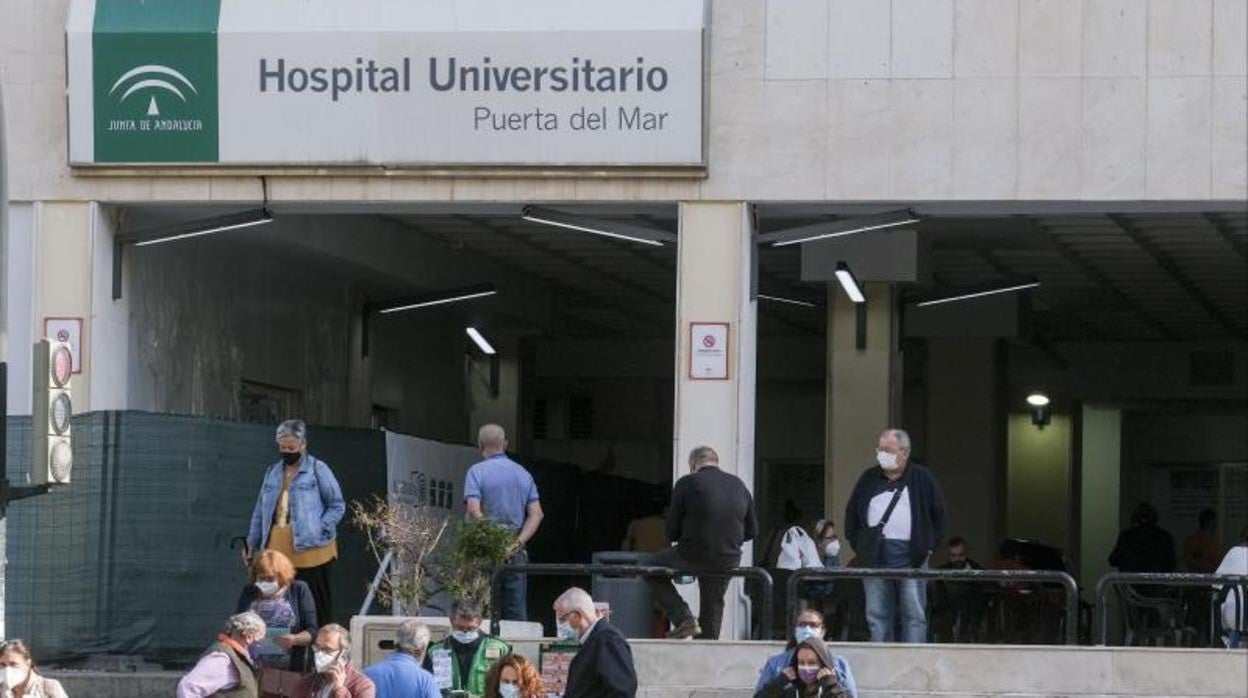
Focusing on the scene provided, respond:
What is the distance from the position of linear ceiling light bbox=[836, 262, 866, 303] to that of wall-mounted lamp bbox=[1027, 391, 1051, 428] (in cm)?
1209

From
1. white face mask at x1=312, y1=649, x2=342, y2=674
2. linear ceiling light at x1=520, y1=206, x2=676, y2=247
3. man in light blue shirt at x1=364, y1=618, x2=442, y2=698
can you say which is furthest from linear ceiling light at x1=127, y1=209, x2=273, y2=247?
white face mask at x1=312, y1=649, x2=342, y2=674

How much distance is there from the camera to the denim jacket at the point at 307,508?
18781 mm

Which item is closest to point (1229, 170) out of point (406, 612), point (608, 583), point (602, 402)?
point (608, 583)

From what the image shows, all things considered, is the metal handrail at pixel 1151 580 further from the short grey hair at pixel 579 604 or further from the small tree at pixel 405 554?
the small tree at pixel 405 554

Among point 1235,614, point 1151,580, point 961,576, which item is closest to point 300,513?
point 961,576

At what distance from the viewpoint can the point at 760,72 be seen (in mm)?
20391

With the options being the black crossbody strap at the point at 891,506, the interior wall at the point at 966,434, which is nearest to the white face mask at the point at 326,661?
the black crossbody strap at the point at 891,506

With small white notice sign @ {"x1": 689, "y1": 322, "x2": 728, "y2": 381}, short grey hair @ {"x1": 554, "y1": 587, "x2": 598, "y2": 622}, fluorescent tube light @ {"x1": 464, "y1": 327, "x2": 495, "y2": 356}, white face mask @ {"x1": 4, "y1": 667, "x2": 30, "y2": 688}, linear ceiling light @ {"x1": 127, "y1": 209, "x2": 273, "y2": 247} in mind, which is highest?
linear ceiling light @ {"x1": 127, "y1": 209, "x2": 273, "y2": 247}

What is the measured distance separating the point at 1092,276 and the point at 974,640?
925 cm

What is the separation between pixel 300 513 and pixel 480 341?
13.7 metres

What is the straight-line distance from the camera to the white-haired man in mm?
15555

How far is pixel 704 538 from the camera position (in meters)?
18.6

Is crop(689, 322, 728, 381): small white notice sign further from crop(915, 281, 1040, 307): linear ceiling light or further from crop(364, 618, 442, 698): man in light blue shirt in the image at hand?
crop(915, 281, 1040, 307): linear ceiling light

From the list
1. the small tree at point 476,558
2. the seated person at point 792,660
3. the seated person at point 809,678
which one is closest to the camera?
the seated person at point 809,678
